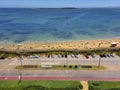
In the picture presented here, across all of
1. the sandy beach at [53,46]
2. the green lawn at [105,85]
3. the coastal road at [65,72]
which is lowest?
the green lawn at [105,85]

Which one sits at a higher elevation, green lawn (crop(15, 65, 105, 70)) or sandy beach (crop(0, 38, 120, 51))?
sandy beach (crop(0, 38, 120, 51))

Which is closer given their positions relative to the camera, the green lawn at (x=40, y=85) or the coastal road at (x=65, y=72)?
the green lawn at (x=40, y=85)

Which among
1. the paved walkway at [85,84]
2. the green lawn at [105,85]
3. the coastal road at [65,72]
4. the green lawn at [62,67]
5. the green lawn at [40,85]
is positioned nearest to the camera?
the green lawn at [40,85]

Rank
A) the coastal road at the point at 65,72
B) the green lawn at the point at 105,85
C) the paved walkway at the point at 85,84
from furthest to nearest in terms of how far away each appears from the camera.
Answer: the coastal road at the point at 65,72 → the paved walkway at the point at 85,84 → the green lawn at the point at 105,85

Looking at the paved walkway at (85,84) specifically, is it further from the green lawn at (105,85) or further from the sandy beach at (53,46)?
the sandy beach at (53,46)

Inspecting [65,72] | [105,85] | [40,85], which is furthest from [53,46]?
[105,85]

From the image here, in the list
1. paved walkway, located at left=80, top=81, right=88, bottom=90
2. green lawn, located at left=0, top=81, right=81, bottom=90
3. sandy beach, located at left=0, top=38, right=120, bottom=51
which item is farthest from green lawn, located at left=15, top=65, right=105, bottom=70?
sandy beach, located at left=0, top=38, right=120, bottom=51

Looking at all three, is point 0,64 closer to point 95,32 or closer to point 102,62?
point 102,62

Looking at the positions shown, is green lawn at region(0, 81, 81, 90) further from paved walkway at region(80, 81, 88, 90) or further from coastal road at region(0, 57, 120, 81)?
coastal road at region(0, 57, 120, 81)

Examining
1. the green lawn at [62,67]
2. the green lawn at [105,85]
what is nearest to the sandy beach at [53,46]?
the green lawn at [62,67]
